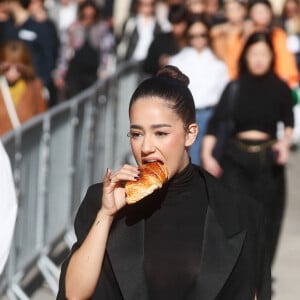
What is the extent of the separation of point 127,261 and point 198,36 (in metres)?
6.73

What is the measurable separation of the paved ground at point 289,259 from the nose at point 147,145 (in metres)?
4.98

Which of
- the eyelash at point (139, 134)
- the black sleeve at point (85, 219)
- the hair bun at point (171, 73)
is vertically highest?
the hair bun at point (171, 73)

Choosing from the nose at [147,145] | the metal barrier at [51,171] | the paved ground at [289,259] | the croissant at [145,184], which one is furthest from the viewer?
the paved ground at [289,259]

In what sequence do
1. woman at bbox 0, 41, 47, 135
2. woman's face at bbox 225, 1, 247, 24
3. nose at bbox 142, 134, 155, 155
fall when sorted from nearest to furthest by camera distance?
nose at bbox 142, 134, 155, 155 < woman at bbox 0, 41, 47, 135 < woman's face at bbox 225, 1, 247, 24

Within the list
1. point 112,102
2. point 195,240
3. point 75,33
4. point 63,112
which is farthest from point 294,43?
point 195,240

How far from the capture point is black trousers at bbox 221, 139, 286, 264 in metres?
8.91

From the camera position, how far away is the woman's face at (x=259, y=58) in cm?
893

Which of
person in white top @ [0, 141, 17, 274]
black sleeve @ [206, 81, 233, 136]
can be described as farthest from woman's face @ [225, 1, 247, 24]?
person in white top @ [0, 141, 17, 274]

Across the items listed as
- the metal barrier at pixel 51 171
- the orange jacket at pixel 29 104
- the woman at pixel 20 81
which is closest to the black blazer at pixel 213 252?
the metal barrier at pixel 51 171

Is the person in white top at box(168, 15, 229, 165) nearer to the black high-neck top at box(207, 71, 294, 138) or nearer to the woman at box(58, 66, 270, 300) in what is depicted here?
the black high-neck top at box(207, 71, 294, 138)

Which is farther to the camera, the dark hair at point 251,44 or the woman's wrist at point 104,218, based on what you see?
the dark hair at point 251,44

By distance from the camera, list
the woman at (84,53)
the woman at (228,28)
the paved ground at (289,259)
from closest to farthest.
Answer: the paved ground at (289,259)
the woman at (228,28)
the woman at (84,53)

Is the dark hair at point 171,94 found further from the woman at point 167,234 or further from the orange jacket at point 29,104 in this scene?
the orange jacket at point 29,104

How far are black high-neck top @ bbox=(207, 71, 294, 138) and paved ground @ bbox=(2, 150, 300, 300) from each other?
1.28 m
